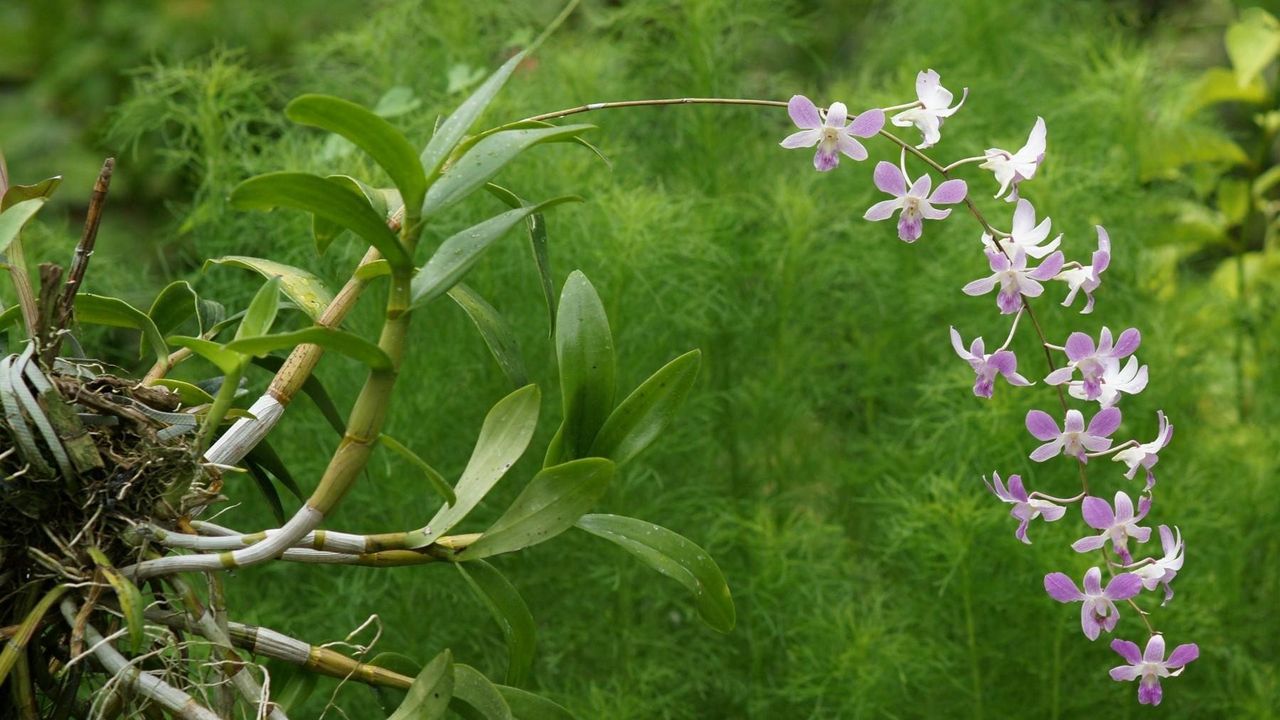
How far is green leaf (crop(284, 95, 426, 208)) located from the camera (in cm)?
45

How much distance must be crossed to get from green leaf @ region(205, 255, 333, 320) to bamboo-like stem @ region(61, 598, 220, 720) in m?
0.17

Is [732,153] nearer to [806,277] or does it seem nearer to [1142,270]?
[806,277]

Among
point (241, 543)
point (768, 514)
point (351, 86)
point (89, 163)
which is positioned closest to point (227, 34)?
point (89, 163)

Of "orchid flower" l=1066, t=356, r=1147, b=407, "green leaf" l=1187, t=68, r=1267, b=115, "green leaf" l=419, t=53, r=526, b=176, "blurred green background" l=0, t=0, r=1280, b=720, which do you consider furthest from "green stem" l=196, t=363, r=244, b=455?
"green leaf" l=1187, t=68, r=1267, b=115

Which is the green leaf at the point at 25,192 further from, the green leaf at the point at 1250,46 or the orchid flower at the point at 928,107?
the green leaf at the point at 1250,46

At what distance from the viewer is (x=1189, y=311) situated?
4.71 feet

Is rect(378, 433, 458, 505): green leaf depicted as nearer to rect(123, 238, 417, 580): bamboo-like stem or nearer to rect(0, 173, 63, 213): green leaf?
Answer: rect(123, 238, 417, 580): bamboo-like stem

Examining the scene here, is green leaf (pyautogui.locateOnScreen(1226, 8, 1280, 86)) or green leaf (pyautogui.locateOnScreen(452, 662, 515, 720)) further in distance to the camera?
green leaf (pyautogui.locateOnScreen(1226, 8, 1280, 86))

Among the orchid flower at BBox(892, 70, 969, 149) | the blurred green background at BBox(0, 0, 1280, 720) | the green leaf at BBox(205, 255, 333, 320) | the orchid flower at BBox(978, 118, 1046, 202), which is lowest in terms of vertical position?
the blurred green background at BBox(0, 0, 1280, 720)

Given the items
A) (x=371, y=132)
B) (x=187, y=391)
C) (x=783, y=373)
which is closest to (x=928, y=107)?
(x=371, y=132)

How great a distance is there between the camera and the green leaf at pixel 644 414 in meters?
0.56

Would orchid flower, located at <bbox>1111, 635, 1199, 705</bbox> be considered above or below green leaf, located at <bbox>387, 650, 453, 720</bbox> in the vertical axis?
below

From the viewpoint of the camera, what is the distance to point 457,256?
1.61ft

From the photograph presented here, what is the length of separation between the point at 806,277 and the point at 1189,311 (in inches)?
18.2
